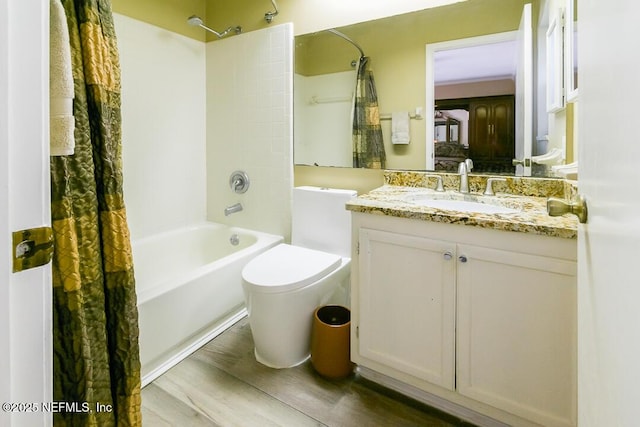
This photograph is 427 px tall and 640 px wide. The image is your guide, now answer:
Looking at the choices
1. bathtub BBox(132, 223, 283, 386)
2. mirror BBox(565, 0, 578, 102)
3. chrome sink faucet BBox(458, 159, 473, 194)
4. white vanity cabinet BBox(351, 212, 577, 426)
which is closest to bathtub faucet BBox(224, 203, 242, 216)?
bathtub BBox(132, 223, 283, 386)

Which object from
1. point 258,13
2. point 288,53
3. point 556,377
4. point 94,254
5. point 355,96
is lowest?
point 556,377

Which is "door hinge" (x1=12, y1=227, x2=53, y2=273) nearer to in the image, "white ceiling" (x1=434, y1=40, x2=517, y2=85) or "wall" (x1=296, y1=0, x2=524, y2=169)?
"wall" (x1=296, y1=0, x2=524, y2=169)

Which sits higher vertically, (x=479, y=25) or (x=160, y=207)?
(x=479, y=25)

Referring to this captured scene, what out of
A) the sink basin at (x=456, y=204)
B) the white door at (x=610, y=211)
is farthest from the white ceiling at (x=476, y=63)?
the white door at (x=610, y=211)

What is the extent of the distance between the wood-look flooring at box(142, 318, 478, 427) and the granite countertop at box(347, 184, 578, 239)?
823 mm

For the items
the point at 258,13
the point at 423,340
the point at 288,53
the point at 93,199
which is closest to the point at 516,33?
the point at 288,53

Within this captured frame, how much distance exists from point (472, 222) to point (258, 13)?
205 cm

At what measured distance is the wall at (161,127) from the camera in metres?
2.21

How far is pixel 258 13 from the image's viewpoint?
7.80 ft

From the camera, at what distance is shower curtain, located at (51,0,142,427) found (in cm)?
84

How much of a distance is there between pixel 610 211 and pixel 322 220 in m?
1.65

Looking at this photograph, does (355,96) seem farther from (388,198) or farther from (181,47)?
(181,47)

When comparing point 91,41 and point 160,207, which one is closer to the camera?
point 91,41

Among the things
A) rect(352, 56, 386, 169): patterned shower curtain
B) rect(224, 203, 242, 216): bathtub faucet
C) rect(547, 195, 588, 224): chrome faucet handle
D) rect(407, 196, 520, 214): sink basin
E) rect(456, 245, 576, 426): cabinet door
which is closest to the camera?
rect(547, 195, 588, 224): chrome faucet handle
